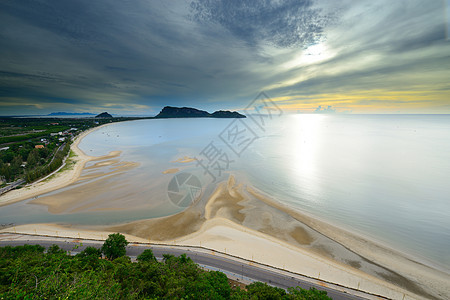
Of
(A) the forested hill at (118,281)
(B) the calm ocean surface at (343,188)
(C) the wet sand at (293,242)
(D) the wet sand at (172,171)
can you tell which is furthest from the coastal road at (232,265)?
(D) the wet sand at (172,171)

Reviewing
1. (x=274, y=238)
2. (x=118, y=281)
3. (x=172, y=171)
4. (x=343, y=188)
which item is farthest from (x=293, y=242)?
(x=172, y=171)

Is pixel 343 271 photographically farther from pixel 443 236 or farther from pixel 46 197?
pixel 46 197

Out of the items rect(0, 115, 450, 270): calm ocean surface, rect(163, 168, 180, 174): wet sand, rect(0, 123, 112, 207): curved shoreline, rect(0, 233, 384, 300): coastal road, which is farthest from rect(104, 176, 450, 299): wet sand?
rect(0, 123, 112, 207): curved shoreline

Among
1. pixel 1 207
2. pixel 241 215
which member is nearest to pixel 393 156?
pixel 241 215

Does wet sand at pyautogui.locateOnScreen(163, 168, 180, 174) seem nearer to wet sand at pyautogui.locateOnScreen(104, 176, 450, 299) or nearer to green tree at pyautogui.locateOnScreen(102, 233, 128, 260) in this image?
wet sand at pyautogui.locateOnScreen(104, 176, 450, 299)

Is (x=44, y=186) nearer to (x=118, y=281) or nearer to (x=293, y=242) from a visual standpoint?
(x=118, y=281)
